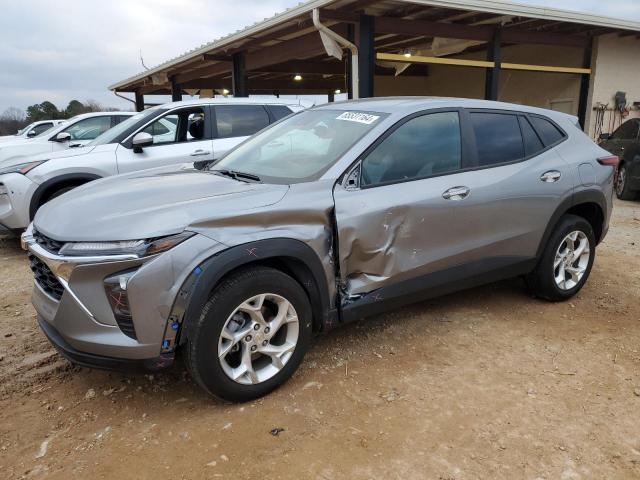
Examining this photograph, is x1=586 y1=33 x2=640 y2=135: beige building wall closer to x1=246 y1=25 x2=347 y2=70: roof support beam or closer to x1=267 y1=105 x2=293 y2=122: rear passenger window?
x1=246 y1=25 x2=347 y2=70: roof support beam

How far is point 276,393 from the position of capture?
2930 mm


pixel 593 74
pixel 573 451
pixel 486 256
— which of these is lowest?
pixel 573 451

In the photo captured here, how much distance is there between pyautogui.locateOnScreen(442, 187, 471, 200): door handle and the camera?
3404 mm

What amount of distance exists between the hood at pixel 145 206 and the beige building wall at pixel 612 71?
11.8 meters

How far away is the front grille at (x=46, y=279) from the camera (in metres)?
2.67

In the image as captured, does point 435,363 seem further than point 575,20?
No

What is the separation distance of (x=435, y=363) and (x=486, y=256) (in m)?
0.94

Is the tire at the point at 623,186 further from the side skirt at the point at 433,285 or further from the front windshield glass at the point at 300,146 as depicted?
the front windshield glass at the point at 300,146

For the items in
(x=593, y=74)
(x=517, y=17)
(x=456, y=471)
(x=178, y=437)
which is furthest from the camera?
(x=593, y=74)

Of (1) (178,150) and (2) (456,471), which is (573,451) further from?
(1) (178,150)

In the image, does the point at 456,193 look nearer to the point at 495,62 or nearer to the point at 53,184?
the point at 53,184

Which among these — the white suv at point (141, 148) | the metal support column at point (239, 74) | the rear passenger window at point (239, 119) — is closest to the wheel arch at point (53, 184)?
the white suv at point (141, 148)

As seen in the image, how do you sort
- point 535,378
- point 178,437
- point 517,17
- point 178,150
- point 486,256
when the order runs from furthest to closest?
point 517,17 < point 178,150 < point 486,256 < point 535,378 < point 178,437

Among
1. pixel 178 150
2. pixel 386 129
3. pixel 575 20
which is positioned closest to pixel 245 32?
pixel 178 150
